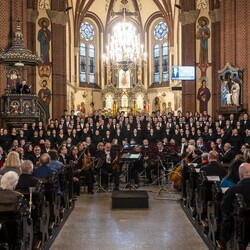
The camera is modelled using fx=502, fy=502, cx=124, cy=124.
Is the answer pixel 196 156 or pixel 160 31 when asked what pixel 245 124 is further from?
pixel 160 31

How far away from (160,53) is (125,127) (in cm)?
2194

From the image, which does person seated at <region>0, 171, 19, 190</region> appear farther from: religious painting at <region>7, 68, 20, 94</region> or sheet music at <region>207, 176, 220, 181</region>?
religious painting at <region>7, 68, 20, 94</region>

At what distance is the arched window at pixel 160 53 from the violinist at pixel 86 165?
83.2 ft

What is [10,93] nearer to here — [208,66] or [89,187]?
[89,187]

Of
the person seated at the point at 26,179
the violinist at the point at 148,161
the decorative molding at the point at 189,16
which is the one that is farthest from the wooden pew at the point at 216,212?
the decorative molding at the point at 189,16

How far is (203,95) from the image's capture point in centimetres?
2823

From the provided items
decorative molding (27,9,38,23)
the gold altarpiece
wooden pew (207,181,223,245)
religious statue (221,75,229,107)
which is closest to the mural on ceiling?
religious statue (221,75,229,107)

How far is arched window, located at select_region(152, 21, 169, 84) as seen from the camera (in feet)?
130

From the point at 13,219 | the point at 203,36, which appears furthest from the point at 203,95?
the point at 13,219

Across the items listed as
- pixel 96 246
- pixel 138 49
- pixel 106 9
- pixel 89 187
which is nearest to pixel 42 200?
pixel 96 246

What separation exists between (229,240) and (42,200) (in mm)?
2728

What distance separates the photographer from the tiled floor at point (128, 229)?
7895mm

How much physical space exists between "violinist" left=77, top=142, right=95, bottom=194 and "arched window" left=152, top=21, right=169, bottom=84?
2535cm

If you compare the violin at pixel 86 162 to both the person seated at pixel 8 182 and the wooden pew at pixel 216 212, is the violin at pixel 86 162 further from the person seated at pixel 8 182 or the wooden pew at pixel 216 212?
the person seated at pixel 8 182
